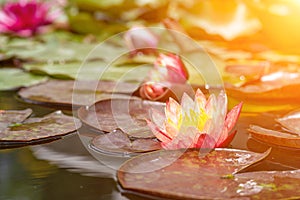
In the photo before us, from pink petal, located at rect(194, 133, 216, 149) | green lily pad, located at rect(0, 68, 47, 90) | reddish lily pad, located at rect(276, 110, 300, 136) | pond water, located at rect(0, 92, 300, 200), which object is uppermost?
green lily pad, located at rect(0, 68, 47, 90)

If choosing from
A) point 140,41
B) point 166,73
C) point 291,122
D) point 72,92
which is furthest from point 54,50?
point 291,122

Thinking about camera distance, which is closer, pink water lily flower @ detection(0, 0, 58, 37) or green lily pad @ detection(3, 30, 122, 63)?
green lily pad @ detection(3, 30, 122, 63)

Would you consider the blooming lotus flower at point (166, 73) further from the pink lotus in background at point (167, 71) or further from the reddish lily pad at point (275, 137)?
the reddish lily pad at point (275, 137)

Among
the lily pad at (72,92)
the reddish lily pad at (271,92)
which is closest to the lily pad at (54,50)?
the lily pad at (72,92)

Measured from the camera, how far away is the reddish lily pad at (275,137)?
1.02 meters

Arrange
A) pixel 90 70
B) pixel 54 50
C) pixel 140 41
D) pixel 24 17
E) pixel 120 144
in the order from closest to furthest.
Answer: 1. pixel 120 144
2. pixel 90 70
3. pixel 140 41
4. pixel 54 50
5. pixel 24 17

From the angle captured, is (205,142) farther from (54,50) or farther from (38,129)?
(54,50)

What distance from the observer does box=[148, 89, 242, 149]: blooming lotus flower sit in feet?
2.96

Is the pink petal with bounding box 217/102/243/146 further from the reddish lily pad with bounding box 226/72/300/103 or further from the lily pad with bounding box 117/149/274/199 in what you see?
the reddish lily pad with bounding box 226/72/300/103

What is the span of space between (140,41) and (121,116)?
0.90 metres

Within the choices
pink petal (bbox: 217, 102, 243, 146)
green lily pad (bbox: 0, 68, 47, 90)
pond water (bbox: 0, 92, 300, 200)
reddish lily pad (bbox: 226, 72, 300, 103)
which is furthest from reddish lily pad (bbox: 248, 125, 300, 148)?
green lily pad (bbox: 0, 68, 47, 90)

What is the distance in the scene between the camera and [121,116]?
1.21 meters

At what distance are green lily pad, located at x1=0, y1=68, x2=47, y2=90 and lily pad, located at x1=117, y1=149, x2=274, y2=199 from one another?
0.83 m

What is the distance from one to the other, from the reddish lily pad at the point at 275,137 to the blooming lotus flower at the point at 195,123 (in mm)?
152
